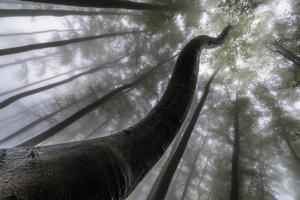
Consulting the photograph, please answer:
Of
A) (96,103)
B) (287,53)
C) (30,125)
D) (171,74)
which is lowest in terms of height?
(30,125)

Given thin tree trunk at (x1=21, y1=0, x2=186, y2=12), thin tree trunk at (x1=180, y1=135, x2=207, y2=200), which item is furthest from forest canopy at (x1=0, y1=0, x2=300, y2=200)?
thin tree trunk at (x1=180, y1=135, x2=207, y2=200)

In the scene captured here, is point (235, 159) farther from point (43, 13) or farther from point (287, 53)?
point (43, 13)

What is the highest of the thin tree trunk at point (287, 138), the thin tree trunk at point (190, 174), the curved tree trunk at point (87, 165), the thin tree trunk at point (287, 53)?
the thin tree trunk at point (287, 53)

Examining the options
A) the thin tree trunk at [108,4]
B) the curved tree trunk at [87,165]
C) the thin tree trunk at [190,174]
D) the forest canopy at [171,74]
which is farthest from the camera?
the thin tree trunk at [190,174]

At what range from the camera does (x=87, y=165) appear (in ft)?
3.12

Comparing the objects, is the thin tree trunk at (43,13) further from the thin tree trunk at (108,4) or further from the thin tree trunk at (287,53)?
→ the thin tree trunk at (287,53)

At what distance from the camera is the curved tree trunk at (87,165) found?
758mm

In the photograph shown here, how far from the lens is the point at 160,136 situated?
4.94 feet

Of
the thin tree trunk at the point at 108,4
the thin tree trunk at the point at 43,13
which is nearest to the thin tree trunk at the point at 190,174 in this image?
the thin tree trunk at the point at 108,4

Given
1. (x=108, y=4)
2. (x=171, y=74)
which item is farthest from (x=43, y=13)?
(x=171, y=74)

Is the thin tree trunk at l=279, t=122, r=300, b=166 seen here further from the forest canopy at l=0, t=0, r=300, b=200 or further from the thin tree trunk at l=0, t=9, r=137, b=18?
the thin tree trunk at l=0, t=9, r=137, b=18

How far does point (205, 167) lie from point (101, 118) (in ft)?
31.0

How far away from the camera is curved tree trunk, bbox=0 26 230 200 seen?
76cm

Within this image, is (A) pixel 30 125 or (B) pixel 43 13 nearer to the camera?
(B) pixel 43 13
